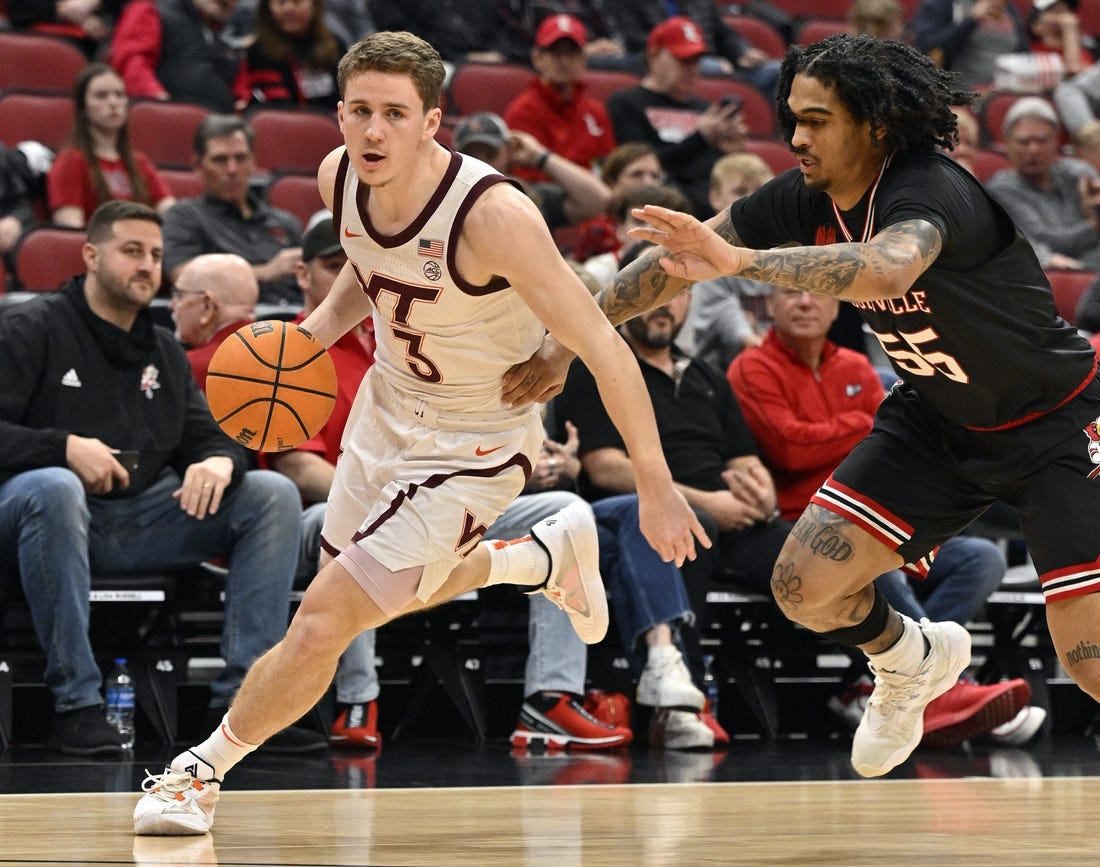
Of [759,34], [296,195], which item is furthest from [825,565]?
[759,34]

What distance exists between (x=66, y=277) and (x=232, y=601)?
2.22 metres

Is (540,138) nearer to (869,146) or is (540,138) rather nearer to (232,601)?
(232,601)

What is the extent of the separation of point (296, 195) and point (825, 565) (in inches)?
189

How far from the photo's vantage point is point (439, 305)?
3.80m

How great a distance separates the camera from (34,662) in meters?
5.86

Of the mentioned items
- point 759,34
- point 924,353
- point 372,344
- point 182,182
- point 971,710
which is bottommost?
point 971,710

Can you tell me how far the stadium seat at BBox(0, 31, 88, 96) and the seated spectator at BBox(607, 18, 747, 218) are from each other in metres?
3.02

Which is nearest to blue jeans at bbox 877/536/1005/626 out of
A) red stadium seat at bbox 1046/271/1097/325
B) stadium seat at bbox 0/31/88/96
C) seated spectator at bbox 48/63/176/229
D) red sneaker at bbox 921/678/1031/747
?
red sneaker at bbox 921/678/1031/747

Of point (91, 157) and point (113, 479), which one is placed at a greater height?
point (91, 157)

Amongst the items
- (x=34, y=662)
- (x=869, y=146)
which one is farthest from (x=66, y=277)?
(x=869, y=146)

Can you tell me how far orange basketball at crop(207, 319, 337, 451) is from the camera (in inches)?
159

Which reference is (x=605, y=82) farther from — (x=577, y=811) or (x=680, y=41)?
(x=577, y=811)

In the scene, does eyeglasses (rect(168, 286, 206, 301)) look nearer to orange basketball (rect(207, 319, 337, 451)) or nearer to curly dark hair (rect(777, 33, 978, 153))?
orange basketball (rect(207, 319, 337, 451))

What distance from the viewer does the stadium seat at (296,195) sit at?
8.24 metres
